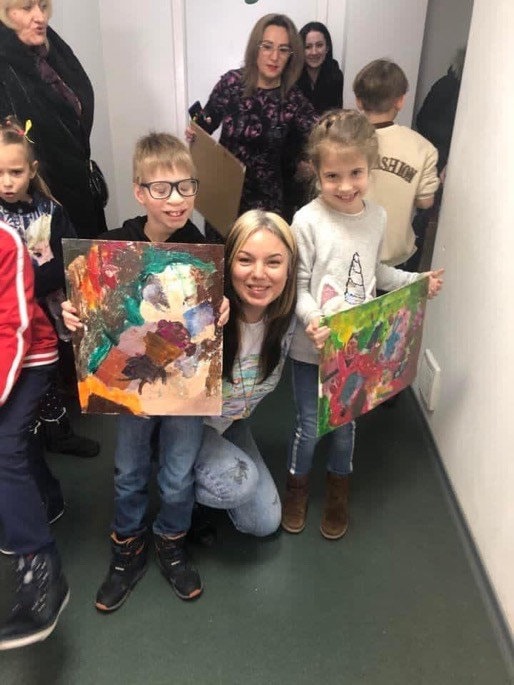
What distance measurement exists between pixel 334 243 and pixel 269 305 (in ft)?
0.75

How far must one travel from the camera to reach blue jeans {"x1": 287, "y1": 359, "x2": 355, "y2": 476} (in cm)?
161

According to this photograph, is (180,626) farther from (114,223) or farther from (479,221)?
(114,223)

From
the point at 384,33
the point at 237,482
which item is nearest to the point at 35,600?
the point at 237,482

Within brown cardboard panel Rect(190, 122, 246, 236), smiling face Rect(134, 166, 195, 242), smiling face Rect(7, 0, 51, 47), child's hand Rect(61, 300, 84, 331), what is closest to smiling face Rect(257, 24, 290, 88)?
brown cardboard panel Rect(190, 122, 246, 236)

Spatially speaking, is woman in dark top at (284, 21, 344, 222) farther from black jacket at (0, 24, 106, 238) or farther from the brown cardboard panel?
black jacket at (0, 24, 106, 238)

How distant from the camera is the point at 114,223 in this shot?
128 inches

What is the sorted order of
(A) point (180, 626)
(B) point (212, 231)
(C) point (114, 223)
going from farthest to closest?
(C) point (114, 223)
(B) point (212, 231)
(A) point (180, 626)

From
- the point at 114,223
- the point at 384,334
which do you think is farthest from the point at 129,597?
the point at 114,223

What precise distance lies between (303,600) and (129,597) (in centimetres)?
45

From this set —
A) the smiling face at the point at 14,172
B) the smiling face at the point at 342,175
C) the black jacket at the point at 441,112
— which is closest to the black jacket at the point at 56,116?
the smiling face at the point at 14,172

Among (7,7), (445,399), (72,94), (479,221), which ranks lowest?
(445,399)

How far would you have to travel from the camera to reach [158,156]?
137 centimetres

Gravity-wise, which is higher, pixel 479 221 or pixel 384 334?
pixel 479 221

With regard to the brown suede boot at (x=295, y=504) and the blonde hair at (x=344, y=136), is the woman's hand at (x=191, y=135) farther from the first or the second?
the brown suede boot at (x=295, y=504)
